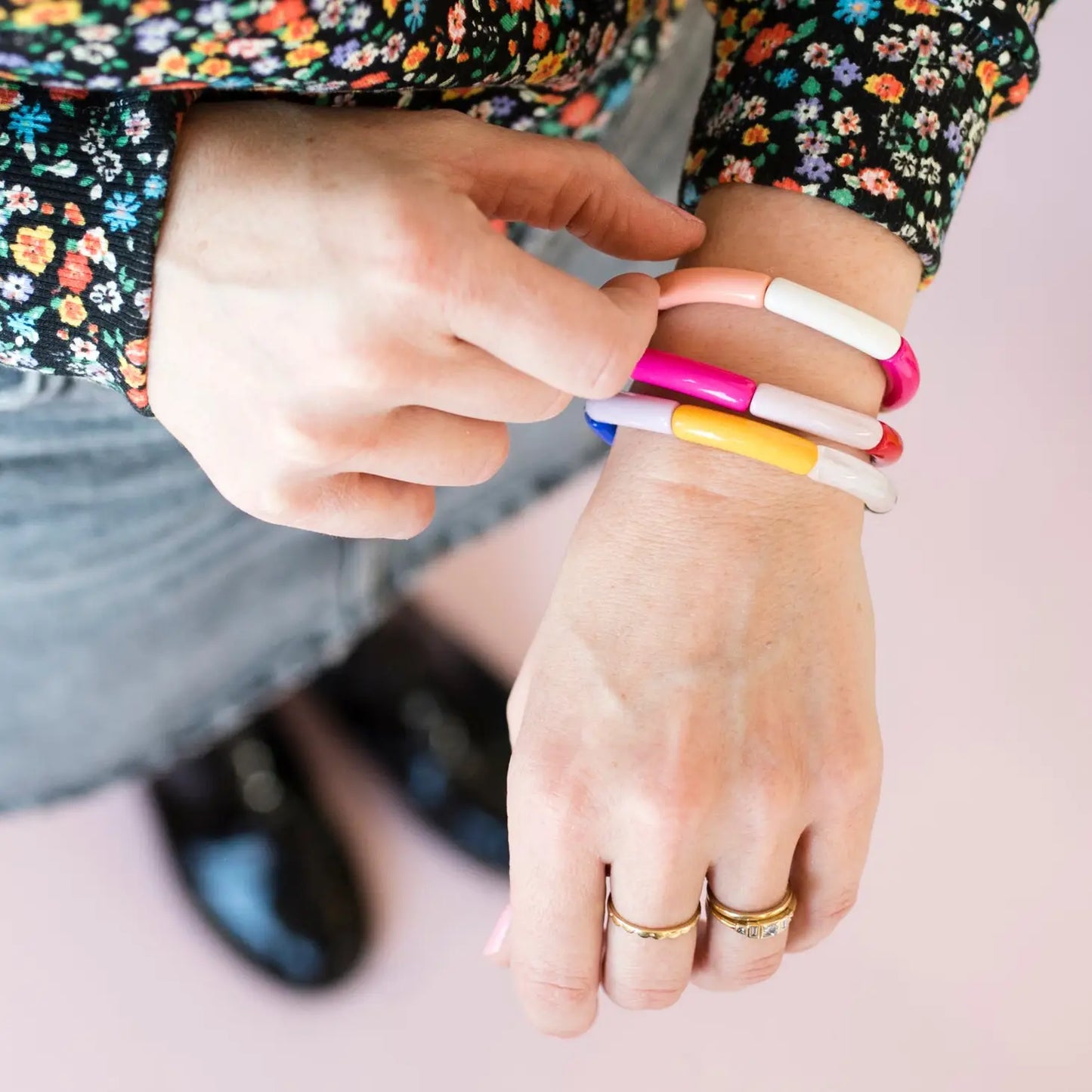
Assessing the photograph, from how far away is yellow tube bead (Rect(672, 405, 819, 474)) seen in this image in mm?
477

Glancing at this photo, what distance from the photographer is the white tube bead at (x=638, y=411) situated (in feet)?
1.61

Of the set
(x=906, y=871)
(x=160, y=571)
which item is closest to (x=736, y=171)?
(x=160, y=571)

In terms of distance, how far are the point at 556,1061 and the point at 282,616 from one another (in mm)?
565

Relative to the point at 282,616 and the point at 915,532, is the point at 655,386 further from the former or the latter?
the point at 915,532

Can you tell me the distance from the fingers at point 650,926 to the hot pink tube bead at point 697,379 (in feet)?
0.73

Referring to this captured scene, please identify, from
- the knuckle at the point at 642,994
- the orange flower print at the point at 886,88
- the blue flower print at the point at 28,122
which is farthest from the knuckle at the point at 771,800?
the blue flower print at the point at 28,122

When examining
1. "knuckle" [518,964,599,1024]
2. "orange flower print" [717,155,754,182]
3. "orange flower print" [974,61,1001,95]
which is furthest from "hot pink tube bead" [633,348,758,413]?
"knuckle" [518,964,599,1024]

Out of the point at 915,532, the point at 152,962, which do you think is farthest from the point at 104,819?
the point at 915,532

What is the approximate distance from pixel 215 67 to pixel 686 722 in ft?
1.15

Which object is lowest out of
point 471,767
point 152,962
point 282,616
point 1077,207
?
point 152,962

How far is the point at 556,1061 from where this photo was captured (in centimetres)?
108

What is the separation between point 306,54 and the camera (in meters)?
0.40

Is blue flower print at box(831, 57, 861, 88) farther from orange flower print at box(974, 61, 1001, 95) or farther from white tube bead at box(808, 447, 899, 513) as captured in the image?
white tube bead at box(808, 447, 899, 513)

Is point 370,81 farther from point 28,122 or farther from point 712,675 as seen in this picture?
point 712,675
